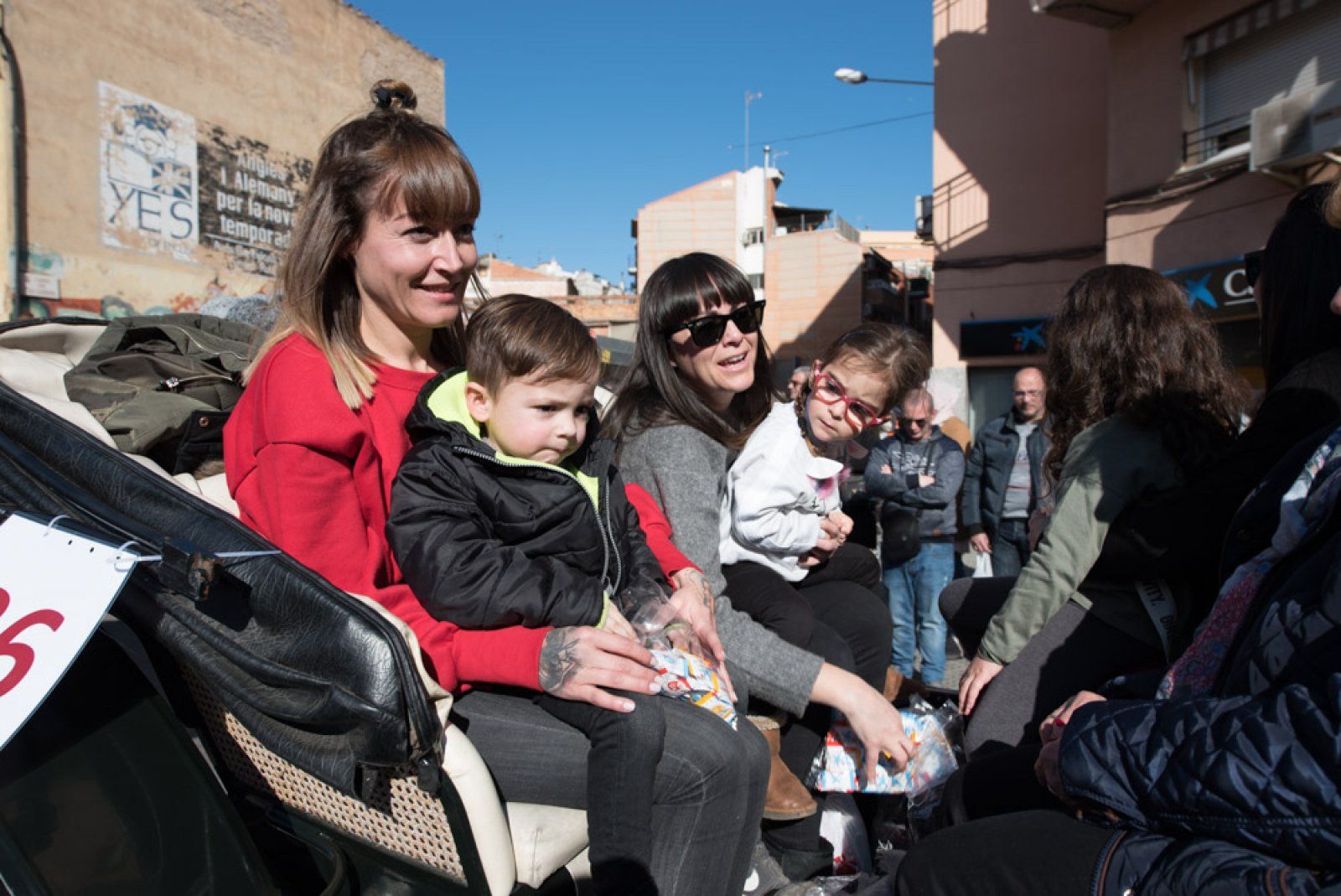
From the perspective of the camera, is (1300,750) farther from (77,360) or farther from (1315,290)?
(77,360)

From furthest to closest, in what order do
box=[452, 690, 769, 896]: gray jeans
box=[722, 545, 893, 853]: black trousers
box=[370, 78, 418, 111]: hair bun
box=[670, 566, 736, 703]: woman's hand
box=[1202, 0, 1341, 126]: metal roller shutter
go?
box=[1202, 0, 1341, 126]: metal roller shutter < box=[722, 545, 893, 853]: black trousers < box=[370, 78, 418, 111]: hair bun < box=[670, 566, 736, 703]: woman's hand < box=[452, 690, 769, 896]: gray jeans

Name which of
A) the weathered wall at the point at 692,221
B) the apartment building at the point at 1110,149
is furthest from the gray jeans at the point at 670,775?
the weathered wall at the point at 692,221

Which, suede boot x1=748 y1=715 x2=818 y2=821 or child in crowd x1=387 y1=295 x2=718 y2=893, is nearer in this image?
child in crowd x1=387 y1=295 x2=718 y2=893

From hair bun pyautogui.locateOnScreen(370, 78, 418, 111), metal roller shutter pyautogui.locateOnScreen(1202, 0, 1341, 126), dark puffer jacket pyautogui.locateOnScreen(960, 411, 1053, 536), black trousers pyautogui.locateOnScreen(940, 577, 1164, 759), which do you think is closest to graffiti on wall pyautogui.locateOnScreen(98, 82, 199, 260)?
dark puffer jacket pyautogui.locateOnScreen(960, 411, 1053, 536)

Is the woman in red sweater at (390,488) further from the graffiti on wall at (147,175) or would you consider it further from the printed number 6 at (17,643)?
the graffiti on wall at (147,175)

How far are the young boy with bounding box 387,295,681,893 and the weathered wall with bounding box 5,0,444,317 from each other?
10669mm

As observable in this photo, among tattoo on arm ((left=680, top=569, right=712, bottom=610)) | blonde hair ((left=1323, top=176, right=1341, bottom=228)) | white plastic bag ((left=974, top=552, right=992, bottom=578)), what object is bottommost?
white plastic bag ((left=974, top=552, right=992, bottom=578))

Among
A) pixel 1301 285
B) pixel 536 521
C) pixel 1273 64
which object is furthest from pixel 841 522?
pixel 1273 64

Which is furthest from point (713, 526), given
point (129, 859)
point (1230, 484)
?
point (129, 859)

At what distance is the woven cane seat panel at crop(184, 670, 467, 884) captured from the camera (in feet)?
4.86

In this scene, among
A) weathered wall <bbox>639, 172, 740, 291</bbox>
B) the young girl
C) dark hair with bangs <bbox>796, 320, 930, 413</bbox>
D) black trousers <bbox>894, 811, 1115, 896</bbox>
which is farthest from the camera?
weathered wall <bbox>639, 172, 740, 291</bbox>

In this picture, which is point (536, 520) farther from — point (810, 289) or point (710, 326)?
point (810, 289)

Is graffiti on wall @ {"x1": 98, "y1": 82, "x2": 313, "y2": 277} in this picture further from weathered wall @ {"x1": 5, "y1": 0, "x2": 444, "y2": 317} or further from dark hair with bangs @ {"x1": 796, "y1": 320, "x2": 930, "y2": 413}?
dark hair with bangs @ {"x1": 796, "y1": 320, "x2": 930, "y2": 413}

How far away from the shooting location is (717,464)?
2.30 meters
